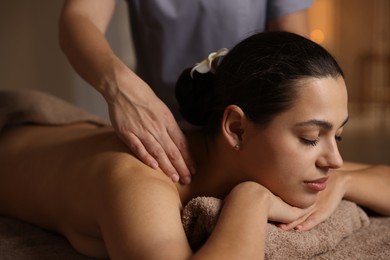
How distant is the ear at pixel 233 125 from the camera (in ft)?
3.65

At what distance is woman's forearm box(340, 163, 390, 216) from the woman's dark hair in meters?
0.37

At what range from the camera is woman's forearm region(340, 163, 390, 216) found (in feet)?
4.53

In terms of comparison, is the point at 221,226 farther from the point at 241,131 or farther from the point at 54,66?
the point at 54,66

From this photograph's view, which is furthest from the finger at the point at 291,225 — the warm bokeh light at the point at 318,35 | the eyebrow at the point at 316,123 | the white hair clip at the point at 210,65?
the warm bokeh light at the point at 318,35

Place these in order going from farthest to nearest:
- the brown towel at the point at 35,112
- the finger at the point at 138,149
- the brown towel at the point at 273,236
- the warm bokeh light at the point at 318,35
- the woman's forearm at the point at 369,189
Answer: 1. the warm bokeh light at the point at 318,35
2. the brown towel at the point at 35,112
3. the woman's forearm at the point at 369,189
4. the finger at the point at 138,149
5. the brown towel at the point at 273,236

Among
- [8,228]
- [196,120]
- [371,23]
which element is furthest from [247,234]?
[371,23]

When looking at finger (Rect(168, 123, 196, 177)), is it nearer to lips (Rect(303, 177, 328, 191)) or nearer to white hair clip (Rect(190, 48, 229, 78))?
white hair clip (Rect(190, 48, 229, 78))

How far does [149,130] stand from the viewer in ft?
3.79

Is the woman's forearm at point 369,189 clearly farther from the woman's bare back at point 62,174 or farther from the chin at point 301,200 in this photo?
→ the woman's bare back at point 62,174

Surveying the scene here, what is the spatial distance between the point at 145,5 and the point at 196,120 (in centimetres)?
58

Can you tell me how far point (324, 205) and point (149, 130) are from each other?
1.39 ft

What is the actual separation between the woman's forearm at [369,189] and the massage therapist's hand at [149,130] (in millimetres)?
444

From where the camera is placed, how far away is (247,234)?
0.93 metres

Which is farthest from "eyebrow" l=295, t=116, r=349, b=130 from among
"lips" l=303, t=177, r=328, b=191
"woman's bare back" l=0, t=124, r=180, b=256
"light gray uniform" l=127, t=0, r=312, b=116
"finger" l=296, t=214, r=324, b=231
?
"light gray uniform" l=127, t=0, r=312, b=116
